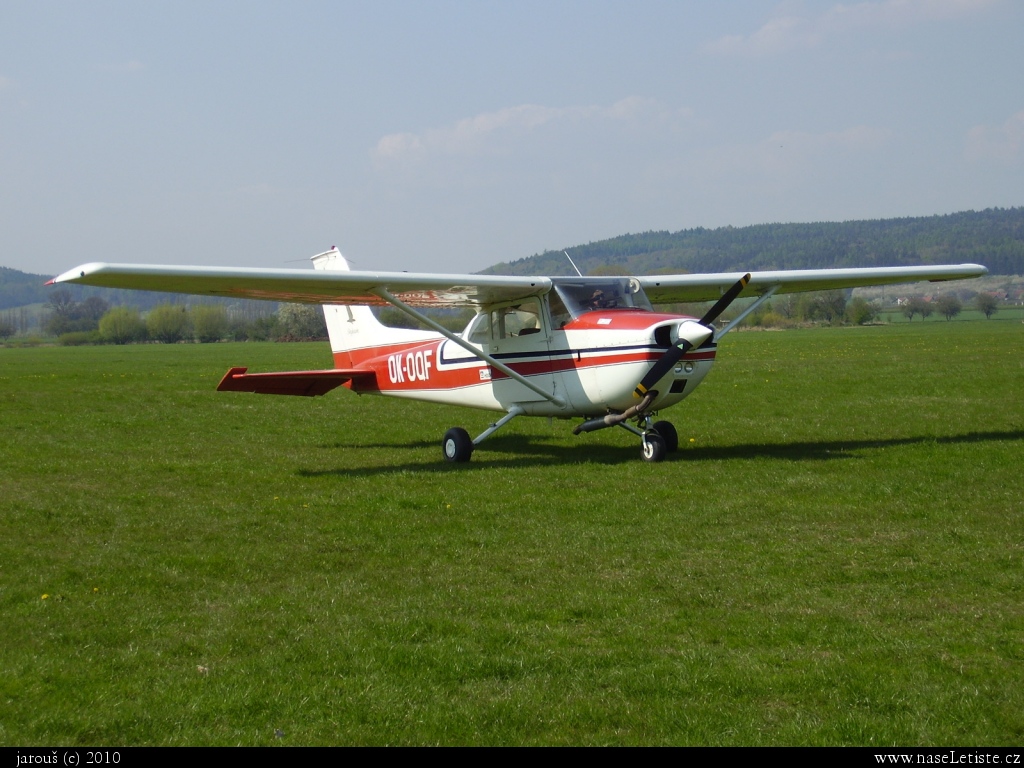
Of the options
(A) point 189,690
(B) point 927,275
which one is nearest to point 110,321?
(B) point 927,275

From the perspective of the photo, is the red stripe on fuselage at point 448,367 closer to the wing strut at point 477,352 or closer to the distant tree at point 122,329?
the wing strut at point 477,352

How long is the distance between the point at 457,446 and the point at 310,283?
2848 millimetres

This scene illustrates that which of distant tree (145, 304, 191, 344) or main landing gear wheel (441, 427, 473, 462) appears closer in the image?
main landing gear wheel (441, 427, 473, 462)

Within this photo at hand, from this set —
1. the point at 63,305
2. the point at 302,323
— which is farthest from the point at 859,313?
the point at 63,305

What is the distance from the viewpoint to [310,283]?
11.7m

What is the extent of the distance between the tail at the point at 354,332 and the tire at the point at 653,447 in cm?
441

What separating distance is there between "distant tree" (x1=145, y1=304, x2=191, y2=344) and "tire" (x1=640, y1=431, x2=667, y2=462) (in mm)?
100690

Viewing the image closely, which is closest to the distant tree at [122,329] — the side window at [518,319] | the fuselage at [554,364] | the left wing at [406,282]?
the fuselage at [554,364]

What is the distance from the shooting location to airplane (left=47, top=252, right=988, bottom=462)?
11.7 m

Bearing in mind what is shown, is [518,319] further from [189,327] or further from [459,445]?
[189,327]

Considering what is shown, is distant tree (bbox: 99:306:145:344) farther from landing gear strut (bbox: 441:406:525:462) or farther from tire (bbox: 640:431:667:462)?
tire (bbox: 640:431:667:462)

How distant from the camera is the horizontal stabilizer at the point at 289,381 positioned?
1445 cm

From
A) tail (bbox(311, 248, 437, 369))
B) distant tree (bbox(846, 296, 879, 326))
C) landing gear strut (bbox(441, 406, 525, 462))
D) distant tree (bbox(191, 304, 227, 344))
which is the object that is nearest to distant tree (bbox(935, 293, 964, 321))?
distant tree (bbox(846, 296, 879, 326))
